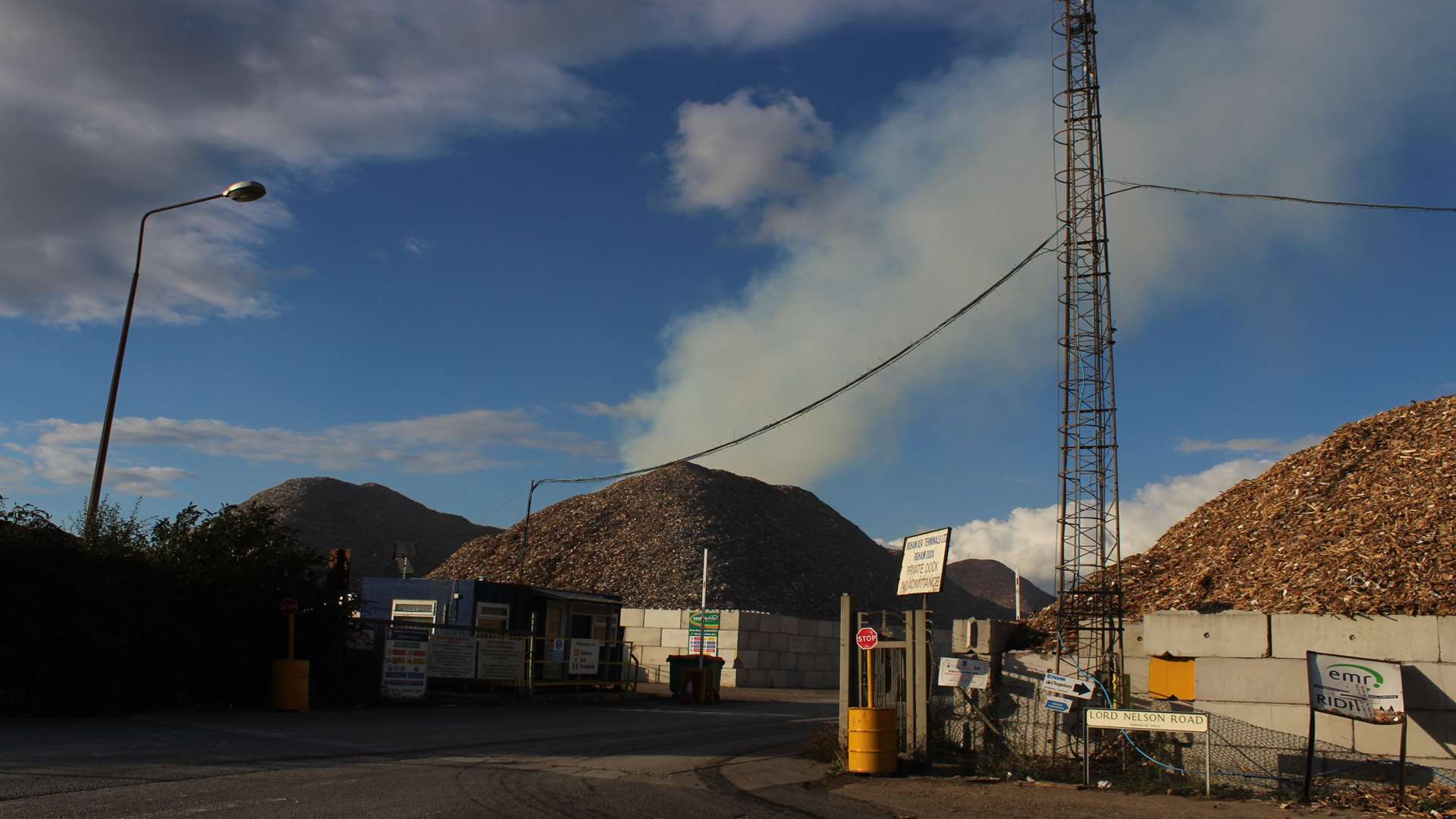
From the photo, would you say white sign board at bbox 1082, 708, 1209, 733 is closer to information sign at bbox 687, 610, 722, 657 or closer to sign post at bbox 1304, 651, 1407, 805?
sign post at bbox 1304, 651, 1407, 805

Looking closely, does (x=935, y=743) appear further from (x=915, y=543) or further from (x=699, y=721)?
(x=699, y=721)

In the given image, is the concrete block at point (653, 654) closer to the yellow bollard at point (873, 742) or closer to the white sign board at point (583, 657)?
the white sign board at point (583, 657)

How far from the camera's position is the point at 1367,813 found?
11.3 m

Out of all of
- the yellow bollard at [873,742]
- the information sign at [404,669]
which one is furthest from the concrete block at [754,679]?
the yellow bollard at [873,742]

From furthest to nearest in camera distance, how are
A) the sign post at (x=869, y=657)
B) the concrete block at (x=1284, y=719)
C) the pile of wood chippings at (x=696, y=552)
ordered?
the pile of wood chippings at (x=696, y=552) < the sign post at (x=869, y=657) < the concrete block at (x=1284, y=719)

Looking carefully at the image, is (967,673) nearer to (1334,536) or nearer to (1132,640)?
(1132,640)

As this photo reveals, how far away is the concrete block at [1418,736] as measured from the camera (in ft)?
40.5

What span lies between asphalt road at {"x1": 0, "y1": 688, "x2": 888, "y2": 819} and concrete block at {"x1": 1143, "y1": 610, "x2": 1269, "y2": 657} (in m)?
5.21

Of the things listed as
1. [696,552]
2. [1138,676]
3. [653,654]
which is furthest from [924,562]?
[696,552]

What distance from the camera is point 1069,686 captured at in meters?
14.2

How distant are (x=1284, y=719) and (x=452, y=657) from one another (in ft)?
58.9

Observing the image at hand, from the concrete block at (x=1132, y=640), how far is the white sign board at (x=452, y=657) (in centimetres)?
1488

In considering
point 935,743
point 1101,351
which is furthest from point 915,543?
point 1101,351

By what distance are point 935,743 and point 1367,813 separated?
223 inches
